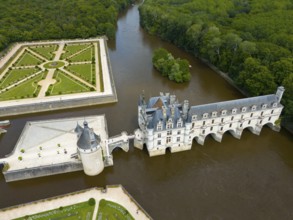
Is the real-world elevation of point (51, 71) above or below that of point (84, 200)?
above

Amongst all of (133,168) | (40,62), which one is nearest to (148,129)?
(133,168)

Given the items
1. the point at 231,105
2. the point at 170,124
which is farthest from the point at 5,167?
the point at 231,105

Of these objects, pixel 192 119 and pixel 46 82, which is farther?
pixel 46 82

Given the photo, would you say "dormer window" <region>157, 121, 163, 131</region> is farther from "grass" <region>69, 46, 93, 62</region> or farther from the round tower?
"grass" <region>69, 46, 93, 62</region>

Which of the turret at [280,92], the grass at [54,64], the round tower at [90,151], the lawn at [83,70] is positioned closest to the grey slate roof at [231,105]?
the turret at [280,92]

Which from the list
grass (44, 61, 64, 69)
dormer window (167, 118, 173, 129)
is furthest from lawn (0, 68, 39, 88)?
dormer window (167, 118, 173, 129)

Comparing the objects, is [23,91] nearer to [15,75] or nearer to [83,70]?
[15,75]

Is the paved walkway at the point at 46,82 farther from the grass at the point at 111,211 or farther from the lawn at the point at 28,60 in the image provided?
the grass at the point at 111,211
